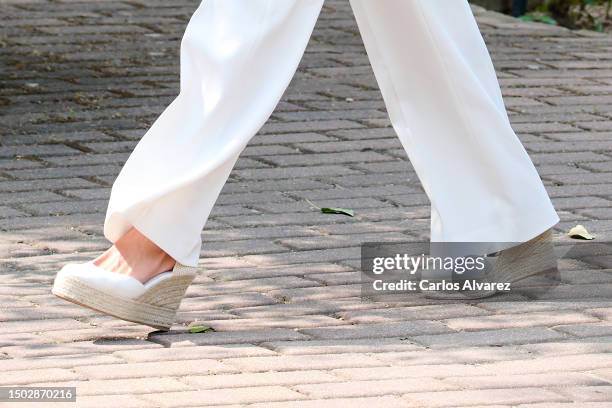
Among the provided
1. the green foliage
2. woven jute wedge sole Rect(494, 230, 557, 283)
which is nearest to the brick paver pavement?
woven jute wedge sole Rect(494, 230, 557, 283)

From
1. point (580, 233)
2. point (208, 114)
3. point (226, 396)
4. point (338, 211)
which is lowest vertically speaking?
point (338, 211)

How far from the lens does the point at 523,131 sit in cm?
661

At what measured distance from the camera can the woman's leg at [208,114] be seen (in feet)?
12.4

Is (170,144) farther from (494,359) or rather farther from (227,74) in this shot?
(494,359)

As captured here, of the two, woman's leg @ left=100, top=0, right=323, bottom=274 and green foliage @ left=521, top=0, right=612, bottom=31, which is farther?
green foliage @ left=521, top=0, right=612, bottom=31

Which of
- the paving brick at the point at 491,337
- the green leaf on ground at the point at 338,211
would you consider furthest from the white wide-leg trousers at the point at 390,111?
the green leaf on ground at the point at 338,211

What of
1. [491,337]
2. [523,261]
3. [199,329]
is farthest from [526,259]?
[199,329]

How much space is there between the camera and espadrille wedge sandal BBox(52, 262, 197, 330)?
3.86m

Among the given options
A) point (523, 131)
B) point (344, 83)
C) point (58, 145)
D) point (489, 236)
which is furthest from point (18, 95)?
point (489, 236)

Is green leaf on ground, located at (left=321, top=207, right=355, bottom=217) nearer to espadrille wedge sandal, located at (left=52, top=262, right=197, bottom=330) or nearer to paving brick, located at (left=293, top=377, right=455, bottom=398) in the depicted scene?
espadrille wedge sandal, located at (left=52, top=262, right=197, bottom=330)

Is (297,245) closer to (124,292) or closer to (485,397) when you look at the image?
(124,292)

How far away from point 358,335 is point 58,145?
2831mm

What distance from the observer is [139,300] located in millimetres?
3879

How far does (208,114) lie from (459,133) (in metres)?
0.78
